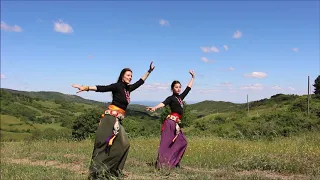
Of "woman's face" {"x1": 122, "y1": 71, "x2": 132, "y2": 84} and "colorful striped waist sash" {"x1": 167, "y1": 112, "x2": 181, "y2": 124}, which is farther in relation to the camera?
"colorful striped waist sash" {"x1": 167, "y1": 112, "x2": 181, "y2": 124}

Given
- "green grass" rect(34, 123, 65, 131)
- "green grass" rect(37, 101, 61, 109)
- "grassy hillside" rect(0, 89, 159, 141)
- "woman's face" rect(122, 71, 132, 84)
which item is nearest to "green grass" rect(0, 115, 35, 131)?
"grassy hillside" rect(0, 89, 159, 141)

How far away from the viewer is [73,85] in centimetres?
582

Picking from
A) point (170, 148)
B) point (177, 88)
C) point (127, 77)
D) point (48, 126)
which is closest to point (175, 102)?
point (177, 88)

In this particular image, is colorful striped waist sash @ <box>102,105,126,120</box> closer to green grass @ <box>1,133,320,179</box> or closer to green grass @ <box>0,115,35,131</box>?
green grass @ <box>1,133,320,179</box>

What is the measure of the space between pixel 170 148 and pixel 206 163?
110cm

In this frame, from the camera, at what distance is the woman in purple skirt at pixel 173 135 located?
791 cm

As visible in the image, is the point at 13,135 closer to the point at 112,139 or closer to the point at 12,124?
the point at 12,124

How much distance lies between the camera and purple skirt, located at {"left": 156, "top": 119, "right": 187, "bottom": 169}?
7852 millimetres

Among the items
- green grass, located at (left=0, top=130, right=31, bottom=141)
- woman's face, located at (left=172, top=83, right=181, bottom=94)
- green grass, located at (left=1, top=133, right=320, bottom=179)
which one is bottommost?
green grass, located at (left=0, top=130, right=31, bottom=141)

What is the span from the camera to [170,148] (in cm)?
803

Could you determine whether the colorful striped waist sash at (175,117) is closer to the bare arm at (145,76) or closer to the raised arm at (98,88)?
the bare arm at (145,76)

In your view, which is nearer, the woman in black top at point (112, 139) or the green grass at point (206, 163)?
the woman in black top at point (112, 139)

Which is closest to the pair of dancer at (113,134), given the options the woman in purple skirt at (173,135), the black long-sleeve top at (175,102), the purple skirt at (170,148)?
the black long-sleeve top at (175,102)

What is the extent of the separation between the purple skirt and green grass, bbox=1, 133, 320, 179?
29cm
